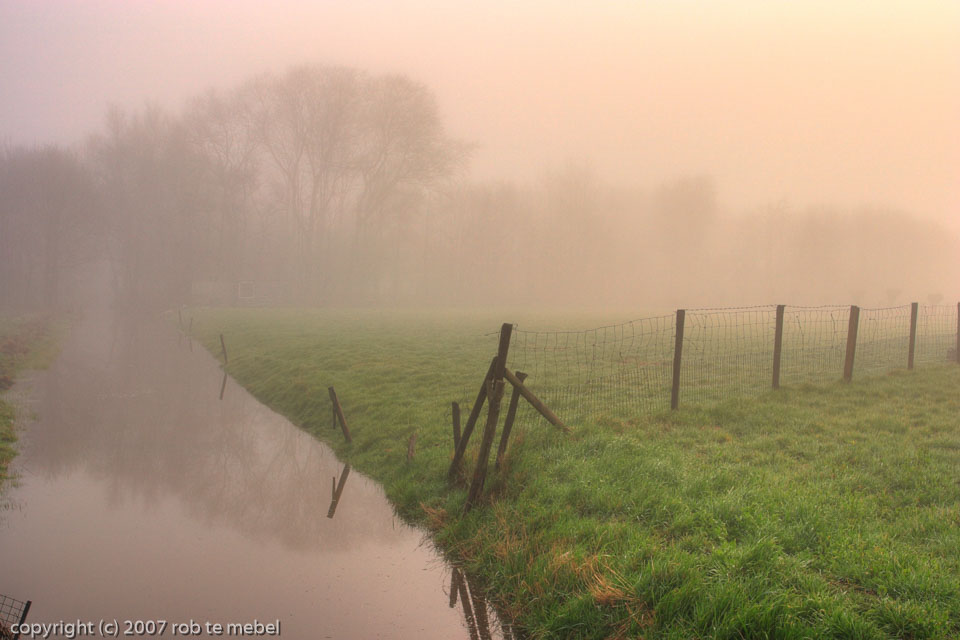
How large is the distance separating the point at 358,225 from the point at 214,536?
58.3 meters

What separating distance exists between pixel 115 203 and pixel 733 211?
94382mm

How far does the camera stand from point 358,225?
66.4 m

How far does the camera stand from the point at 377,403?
1694 centimetres

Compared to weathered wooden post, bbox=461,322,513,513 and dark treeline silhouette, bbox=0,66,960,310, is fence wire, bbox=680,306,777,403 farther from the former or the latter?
Answer: dark treeline silhouette, bbox=0,66,960,310

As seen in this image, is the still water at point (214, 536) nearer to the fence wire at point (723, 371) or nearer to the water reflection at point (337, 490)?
the water reflection at point (337, 490)

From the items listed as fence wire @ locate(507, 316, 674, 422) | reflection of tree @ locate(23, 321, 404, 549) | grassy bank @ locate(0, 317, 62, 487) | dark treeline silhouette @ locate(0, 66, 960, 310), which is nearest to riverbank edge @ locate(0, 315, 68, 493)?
grassy bank @ locate(0, 317, 62, 487)

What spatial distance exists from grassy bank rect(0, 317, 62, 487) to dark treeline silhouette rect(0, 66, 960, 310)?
25.1 meters

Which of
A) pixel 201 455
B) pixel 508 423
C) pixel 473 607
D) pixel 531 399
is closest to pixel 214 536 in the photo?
pixel 473 607

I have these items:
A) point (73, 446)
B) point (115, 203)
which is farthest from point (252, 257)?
point (73, 446)

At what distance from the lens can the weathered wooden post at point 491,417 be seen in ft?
29.9

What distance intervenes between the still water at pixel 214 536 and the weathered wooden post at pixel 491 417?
101cm

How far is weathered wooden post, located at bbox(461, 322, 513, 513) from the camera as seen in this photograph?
9.10 m

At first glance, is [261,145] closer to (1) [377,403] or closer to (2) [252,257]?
(2) [252,257]

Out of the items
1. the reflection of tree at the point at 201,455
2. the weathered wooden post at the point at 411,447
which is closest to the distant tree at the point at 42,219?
the reflection of tree at the point at 201,455
